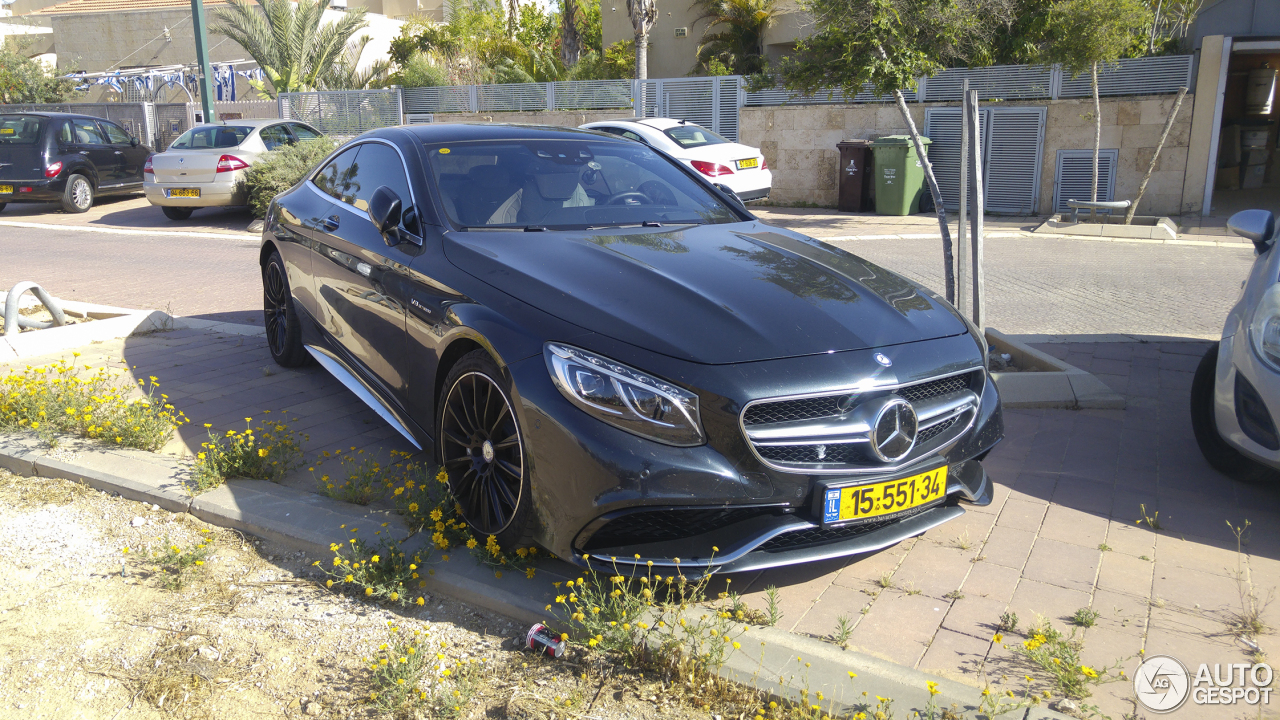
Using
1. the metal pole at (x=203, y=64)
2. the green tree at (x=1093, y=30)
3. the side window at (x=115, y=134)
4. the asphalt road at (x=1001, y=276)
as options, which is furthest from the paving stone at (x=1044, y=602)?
the side window at (x=115, y=134)

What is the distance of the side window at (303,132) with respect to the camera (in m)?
15.9

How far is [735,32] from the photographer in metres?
24.4

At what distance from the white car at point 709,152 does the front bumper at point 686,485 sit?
1119 cm

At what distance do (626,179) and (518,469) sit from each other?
1858mm

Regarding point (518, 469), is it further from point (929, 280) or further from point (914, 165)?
point (914, 165)

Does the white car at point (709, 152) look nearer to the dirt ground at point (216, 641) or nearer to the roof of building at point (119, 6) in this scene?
the dirt ground at point (216, 641)

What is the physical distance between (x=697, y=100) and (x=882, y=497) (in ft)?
55.0

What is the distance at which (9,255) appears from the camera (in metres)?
11.9

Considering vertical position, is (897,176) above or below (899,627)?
above

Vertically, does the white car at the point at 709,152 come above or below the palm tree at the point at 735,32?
below

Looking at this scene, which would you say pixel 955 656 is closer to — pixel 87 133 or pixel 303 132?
pixel 303 132

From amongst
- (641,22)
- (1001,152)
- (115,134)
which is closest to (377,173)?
(1001,152)

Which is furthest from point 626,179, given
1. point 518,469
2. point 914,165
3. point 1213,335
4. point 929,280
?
point 914,165

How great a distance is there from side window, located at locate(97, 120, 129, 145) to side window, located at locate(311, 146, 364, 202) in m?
15.1
